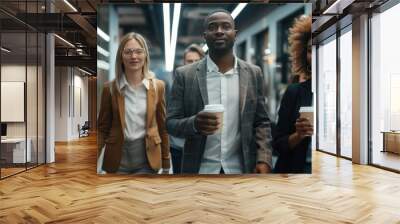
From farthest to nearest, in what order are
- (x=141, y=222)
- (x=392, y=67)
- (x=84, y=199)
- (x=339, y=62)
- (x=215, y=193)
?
1. (x=339, y=62)
2. (x=392, y=67)
3. (x=215, y=193)
4. (x=84, y=199)
5. (x=141, y=222)

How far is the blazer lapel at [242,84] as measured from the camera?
219 inches

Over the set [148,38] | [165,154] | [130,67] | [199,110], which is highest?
[148,38]

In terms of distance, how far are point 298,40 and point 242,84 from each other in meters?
1.07

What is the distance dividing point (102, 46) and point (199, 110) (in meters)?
1.68

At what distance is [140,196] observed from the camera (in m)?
4.78

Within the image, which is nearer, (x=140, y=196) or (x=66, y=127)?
(x=140, y=196)

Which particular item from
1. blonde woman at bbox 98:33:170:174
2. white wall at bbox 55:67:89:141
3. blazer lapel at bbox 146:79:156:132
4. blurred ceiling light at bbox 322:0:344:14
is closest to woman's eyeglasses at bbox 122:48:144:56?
blonde woman at bbox 98:33:170:174

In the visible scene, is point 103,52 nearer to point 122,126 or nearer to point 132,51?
point 132,51

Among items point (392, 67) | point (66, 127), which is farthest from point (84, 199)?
point (66, 127)

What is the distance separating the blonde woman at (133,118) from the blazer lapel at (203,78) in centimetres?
56

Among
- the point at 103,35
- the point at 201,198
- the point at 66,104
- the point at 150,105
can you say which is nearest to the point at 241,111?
the point at 150,105

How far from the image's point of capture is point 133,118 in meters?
5.75

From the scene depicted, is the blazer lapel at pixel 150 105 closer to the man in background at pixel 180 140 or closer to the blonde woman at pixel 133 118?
the blonde woman at pixel 133 118

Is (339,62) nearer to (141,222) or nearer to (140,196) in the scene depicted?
(140,196)
